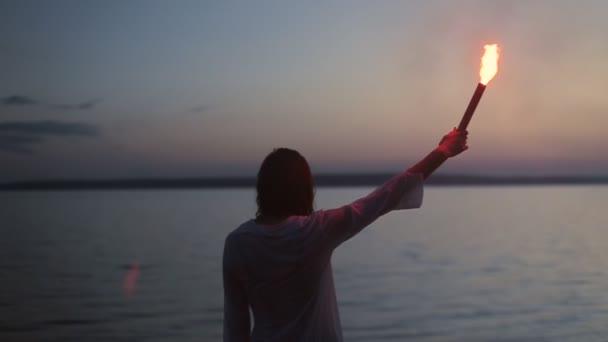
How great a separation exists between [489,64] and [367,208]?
29.7 inches

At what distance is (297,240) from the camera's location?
8.87 ft

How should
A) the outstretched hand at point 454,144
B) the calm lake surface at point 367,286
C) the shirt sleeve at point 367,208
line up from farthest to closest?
the calm lake surface at point 367,286 → the outstretched hand at point 454,144 → the shirt sleeve at point 367,208

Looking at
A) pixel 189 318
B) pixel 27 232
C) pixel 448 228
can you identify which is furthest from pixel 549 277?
pixel 27 232

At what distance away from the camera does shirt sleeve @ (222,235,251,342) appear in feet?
9.23

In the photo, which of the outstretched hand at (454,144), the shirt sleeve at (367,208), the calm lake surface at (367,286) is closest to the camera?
the shirt sleeve at (367,208)

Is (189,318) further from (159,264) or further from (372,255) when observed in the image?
(372,255)

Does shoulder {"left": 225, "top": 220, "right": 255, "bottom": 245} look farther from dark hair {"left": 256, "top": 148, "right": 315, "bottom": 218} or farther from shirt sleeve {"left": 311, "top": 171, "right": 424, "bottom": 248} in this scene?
shirt sleeve {"left": 311, "top": 171, "right": 424, "bottom": 248}

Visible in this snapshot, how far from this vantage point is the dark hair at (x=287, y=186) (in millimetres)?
2793

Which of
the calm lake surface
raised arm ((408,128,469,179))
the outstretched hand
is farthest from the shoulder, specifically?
the calm lake surface

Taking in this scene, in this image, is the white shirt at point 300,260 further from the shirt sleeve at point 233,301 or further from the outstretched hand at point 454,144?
the outstretched hand at point 454,144

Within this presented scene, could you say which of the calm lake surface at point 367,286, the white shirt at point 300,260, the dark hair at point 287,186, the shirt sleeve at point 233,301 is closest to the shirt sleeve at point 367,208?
the white shirt at point 300,260

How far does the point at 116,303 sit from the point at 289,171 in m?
13.7

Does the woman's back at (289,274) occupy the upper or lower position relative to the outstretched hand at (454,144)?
lower

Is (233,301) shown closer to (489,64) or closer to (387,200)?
(387,200)
